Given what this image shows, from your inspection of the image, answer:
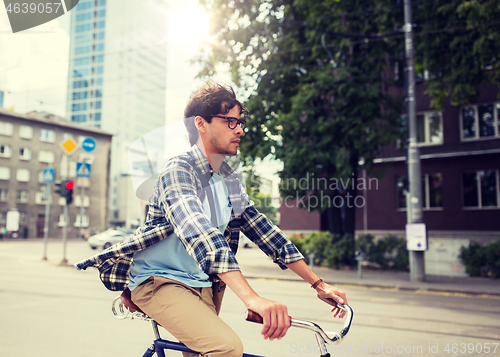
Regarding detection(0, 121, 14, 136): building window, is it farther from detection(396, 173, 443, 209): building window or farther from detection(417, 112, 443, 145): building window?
detection(396, 173, 443, 209): building window

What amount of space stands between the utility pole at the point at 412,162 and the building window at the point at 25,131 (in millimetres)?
44109

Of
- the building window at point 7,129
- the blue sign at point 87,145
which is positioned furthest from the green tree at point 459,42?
the building window at point 7,129

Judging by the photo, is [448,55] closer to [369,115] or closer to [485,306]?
[369,115]

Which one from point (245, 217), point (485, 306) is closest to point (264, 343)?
point (245, 217)

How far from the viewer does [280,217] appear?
2744 centimetres

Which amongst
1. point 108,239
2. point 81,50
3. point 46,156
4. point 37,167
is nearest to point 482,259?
point 81,50

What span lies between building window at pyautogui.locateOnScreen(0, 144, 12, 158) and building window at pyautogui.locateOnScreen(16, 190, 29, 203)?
15.7 ft

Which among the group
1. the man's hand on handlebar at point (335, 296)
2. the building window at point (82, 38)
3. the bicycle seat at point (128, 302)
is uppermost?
the building window at point (82, 38)

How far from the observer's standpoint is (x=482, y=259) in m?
14.3

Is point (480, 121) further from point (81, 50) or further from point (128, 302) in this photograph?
point (128, 302)

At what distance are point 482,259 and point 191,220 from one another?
15.2 metres

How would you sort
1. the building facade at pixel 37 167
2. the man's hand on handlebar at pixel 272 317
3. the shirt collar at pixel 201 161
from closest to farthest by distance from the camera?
1. the man's hand on handlebar at pixel 272 317
2. the shirt collar at pixel 201 161
3. the building facade at pixel 37 167

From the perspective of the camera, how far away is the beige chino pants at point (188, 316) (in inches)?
64.5

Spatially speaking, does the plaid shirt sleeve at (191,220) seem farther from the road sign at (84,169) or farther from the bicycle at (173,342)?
the road sign at (84,169)
